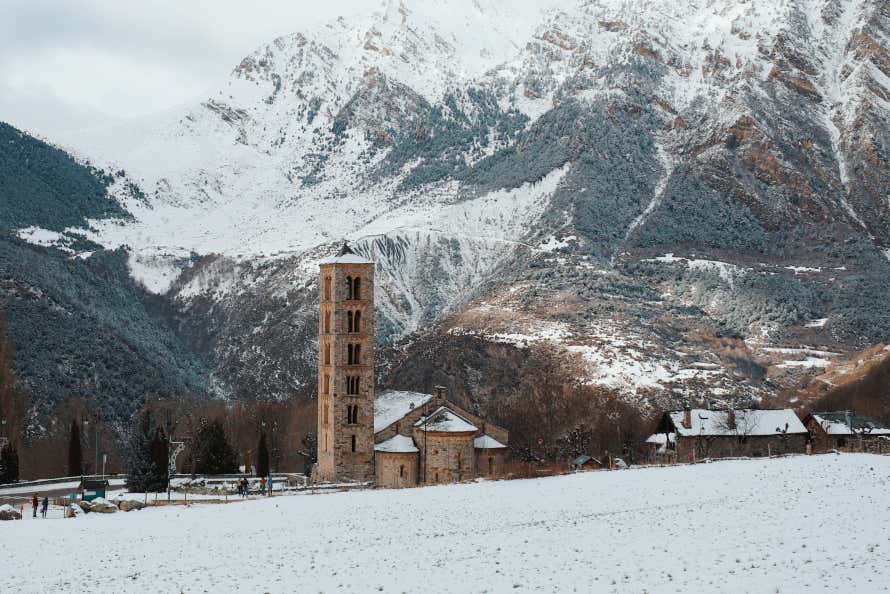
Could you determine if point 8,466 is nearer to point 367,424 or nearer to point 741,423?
point 367,424

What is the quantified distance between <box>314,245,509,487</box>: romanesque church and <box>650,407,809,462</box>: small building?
15.3 meters

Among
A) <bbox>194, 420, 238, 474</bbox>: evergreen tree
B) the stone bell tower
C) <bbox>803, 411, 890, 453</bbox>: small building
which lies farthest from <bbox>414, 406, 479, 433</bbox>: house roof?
<bbox>803, 411, 890, 453</bbox>: small building

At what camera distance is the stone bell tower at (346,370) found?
291ft

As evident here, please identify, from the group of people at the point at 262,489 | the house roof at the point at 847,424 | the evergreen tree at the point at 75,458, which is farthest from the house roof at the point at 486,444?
the evergreen tree at the point at 75,458

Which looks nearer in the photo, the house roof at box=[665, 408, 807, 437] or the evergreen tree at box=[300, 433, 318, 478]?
the house roof at box=[665, 408, 807, 437]

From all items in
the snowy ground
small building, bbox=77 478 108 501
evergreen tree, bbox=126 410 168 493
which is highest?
evergreen tree, bbox=126 410 168 493

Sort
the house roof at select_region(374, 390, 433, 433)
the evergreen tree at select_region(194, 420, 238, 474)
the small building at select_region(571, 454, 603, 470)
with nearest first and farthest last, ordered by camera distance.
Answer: the house roof at select_region(374, 390, 433, 433) → the evergreen tree at select_region(194, 420, 238, 474) → the small building at select_region(571, 454, 603, 470)

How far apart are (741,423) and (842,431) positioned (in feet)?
28.8

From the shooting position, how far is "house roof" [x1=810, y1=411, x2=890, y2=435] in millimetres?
102250

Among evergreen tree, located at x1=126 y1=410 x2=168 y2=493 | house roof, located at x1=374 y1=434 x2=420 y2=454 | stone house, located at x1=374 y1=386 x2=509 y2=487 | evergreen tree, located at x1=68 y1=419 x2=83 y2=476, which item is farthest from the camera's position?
evergreen tree, located at x1=68 y1=419 x2=83 y2=476

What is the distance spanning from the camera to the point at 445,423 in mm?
87438

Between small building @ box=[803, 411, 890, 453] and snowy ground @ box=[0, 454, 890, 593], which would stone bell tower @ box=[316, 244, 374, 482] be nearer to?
snowy ground @ box=[0, 454, 890, 593]

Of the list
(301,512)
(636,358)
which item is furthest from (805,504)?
(636,358)

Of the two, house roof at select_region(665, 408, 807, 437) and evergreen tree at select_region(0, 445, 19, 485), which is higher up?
house roof at select_region(665, 408, 807, 437)
